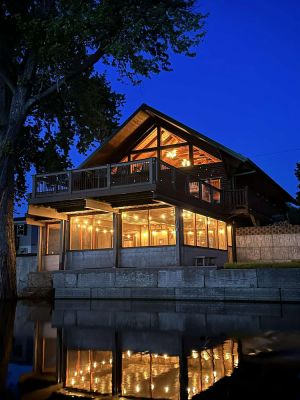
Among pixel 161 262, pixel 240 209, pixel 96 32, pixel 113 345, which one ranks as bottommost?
pixel 113 345

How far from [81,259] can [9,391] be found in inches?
663

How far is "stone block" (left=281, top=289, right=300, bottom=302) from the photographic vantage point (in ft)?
47.6

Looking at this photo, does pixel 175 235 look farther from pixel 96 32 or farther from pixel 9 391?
pixel 9 391

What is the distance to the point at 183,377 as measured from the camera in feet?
16.0

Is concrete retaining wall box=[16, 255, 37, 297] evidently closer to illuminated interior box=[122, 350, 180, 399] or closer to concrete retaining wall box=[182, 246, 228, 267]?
concrete retaining wall box=[182, 246, 228, 267]

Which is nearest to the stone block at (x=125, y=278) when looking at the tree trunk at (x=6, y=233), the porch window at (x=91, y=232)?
the porch window at (x=91, y=232)

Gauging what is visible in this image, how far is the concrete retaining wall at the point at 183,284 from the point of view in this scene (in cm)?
1490

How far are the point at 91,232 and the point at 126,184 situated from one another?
4.77m

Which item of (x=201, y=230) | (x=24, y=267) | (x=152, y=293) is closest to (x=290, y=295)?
(x=152, y=293)

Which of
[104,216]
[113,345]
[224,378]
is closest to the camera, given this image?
[224,378]

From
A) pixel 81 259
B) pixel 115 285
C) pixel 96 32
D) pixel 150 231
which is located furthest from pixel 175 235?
pixel 96 32

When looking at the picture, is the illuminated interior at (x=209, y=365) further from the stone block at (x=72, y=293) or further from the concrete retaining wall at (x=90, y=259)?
the concrete retaining wall at (x=90, y=259)

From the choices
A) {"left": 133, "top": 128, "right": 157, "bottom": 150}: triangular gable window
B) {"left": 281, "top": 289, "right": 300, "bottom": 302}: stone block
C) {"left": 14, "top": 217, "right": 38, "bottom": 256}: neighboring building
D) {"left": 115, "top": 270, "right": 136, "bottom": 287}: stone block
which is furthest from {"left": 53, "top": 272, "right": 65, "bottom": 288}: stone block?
{"left": 14, "top": 217, "right": 38, "bottom": 256}: neighboring building

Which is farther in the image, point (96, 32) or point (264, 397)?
point (96, 32)
